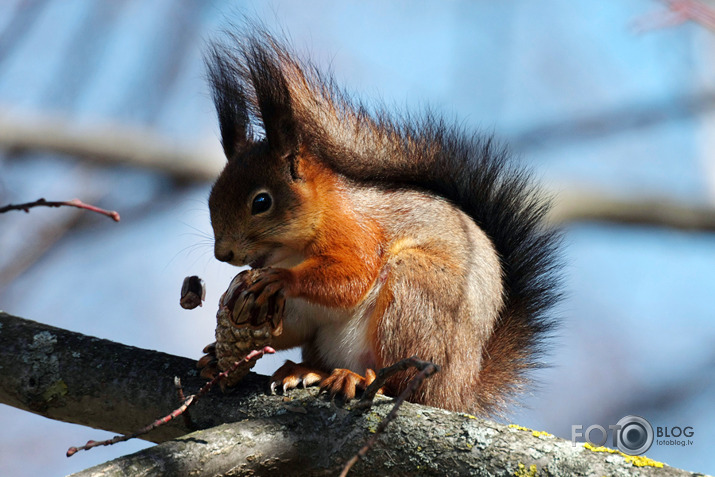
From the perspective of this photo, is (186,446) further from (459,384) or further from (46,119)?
(46,119)

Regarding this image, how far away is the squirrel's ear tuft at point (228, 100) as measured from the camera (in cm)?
304

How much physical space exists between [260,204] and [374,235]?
0.45m

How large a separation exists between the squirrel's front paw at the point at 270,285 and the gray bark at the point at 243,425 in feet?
0.95

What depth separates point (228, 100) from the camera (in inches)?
124

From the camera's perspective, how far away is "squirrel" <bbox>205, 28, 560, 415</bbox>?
8.56 feet

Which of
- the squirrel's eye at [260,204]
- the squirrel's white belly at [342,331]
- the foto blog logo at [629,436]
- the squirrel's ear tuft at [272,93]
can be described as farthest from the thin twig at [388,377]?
the squirrel's ear tuft at [272,93]

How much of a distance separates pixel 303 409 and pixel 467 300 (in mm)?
841

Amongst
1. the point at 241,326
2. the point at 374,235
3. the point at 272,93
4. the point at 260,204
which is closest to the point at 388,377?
the point at 241,326

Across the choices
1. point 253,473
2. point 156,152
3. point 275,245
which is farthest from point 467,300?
point 156,152

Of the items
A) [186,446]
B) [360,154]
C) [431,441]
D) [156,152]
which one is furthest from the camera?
[156,152]

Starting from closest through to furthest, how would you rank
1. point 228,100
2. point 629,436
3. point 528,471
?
point 528,471 < point 629,436 < point 228,100

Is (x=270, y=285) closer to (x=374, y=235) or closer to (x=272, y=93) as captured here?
(x=374, y=235)

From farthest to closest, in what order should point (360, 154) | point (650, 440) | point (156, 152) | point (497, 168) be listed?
1. point (156, 152)
2. point (497, 168)
3. point (360, 154)
4. point (650, 440)

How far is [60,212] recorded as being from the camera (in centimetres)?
450
